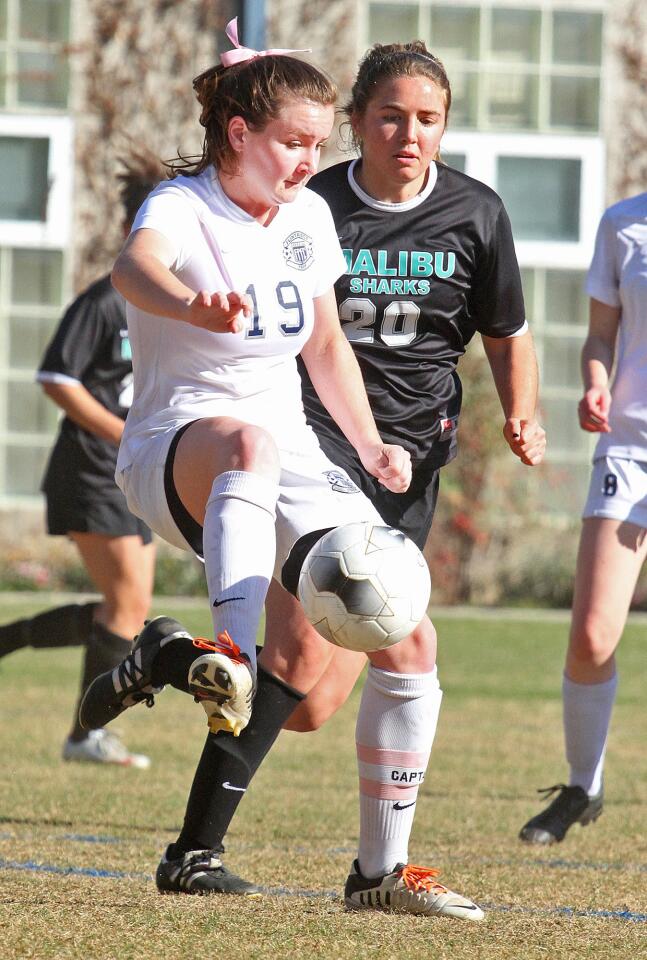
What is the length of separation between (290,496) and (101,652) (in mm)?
3127

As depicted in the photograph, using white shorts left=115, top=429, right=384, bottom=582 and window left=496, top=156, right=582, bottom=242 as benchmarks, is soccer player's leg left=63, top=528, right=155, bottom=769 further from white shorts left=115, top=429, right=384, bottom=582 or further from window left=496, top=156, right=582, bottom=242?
window left=496, top=156, right=582, bottom=242

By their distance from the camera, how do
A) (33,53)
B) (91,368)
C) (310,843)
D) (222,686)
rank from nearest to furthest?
(222,686) < (310,843) < (91,368) < (33,53)

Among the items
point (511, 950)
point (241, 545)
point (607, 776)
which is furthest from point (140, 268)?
point (607, 776)

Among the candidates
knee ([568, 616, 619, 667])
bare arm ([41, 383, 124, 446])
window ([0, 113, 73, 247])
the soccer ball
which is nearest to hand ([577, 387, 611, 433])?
knee ([568, 616, 619, 667])

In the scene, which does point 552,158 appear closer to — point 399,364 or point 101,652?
point 101,652

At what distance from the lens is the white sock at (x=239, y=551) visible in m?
3.25

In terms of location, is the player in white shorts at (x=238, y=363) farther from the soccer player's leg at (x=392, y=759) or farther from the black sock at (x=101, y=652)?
the black sock at (x=101, y=652)

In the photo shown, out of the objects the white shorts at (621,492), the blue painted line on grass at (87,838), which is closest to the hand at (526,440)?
the white shorts at (621,492)

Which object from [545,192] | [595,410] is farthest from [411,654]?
[545,192]

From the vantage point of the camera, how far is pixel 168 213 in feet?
11.4

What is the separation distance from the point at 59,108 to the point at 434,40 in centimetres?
386

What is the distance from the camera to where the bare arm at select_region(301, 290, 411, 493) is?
3.81 m

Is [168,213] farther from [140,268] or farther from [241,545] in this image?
[241,545]

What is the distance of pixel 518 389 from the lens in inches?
166
